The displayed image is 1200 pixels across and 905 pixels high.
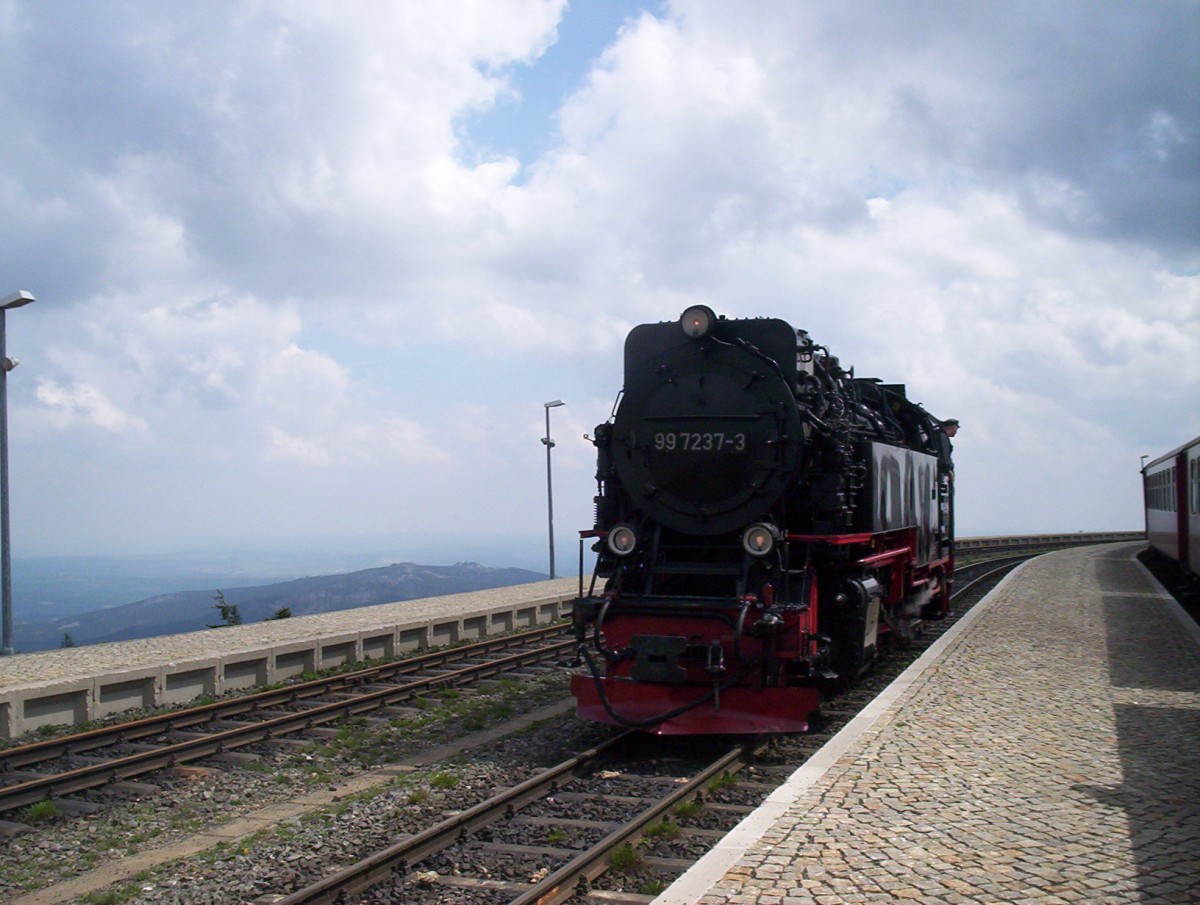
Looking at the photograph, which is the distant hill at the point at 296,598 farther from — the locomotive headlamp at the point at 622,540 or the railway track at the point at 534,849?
the railway track at the point at 534,849

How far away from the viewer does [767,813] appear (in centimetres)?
583

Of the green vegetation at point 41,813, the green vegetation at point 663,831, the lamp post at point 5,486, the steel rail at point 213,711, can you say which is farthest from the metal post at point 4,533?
the green vegetation at point 663,831

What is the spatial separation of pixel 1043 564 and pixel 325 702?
83.6 feet

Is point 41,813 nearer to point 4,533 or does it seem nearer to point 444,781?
point 444,781

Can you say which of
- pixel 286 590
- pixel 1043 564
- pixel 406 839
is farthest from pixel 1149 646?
pixel 286 590

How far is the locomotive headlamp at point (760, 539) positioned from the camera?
8.46 m

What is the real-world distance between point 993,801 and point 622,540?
3941mm

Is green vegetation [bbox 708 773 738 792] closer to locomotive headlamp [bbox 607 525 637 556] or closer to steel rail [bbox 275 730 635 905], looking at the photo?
steel rail [bbox 275 730 635 905]

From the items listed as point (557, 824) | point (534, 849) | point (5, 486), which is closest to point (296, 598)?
point (5, 486)

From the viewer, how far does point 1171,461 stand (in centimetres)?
2255

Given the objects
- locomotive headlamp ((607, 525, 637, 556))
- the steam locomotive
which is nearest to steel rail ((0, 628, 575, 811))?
the steam locomotive

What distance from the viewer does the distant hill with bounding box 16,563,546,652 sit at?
280 feet

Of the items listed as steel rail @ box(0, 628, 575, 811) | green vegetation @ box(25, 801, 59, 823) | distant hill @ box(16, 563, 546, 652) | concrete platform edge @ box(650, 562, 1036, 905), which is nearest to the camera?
concrete platform edge @ box(650, 562, 1036, 905)

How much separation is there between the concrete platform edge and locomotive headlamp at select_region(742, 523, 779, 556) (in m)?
1.56
